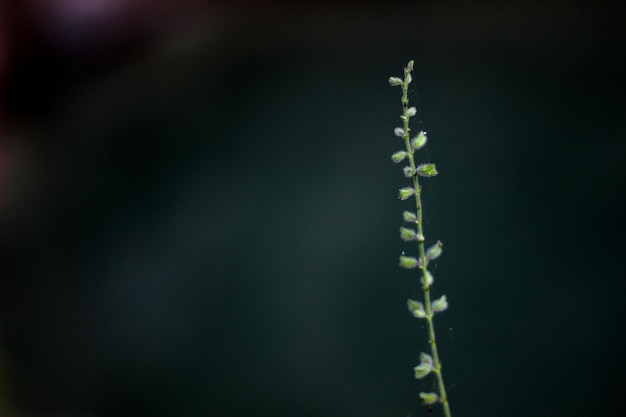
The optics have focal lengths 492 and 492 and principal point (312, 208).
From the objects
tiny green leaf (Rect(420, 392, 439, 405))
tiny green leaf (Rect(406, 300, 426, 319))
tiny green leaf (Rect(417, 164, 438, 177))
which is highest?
tiny green leaf (Rect(417, 164, 438, 177))

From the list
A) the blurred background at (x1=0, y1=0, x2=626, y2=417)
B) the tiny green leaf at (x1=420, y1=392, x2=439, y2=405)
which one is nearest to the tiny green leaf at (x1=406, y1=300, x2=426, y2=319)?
the tiny green leaf at (x1=420, y1=392, x2=439, y2=405)

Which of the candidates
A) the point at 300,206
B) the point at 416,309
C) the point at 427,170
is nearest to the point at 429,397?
the point at 416,309

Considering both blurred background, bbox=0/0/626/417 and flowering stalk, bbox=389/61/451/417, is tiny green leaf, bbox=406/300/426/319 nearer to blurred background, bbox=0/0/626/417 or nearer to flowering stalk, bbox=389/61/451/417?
flowering stalk, bbox=389/61/451/417

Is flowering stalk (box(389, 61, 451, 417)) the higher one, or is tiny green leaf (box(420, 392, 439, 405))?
flowering stalk (box(389, 61, 451, 417))

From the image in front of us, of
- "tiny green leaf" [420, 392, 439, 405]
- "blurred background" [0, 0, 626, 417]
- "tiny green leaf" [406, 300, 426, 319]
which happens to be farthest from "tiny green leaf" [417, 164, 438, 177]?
"blurred background" [0, 0, 626, 417]

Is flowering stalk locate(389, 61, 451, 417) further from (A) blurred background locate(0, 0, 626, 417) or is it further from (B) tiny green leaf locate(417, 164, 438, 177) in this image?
(A) blurred background locate(0, 0, 626, 417)

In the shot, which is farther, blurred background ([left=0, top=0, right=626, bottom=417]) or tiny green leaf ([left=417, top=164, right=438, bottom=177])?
blurred background ([left=0, top=0, right=626, bottom=417])

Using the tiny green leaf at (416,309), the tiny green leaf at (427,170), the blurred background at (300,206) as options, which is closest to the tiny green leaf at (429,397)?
the tiny green leaf at (416,309)

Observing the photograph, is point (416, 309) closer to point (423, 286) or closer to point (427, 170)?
point (423, 286)

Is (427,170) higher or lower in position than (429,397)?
higher
